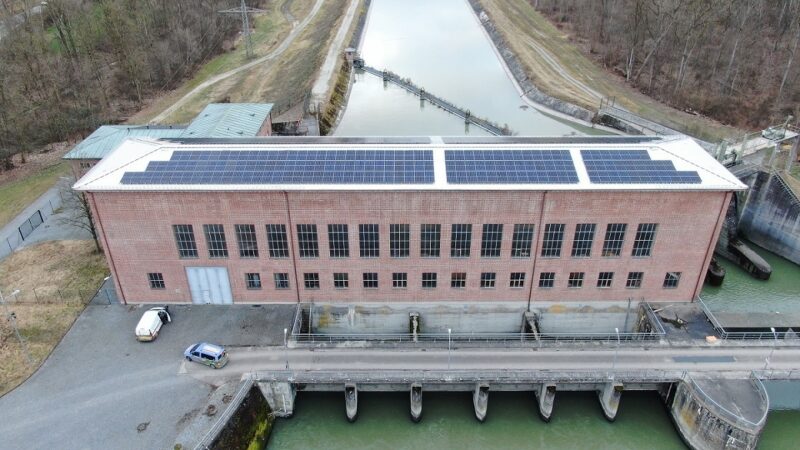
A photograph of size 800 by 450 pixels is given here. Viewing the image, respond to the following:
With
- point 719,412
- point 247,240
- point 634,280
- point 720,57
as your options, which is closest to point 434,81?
point 720,57

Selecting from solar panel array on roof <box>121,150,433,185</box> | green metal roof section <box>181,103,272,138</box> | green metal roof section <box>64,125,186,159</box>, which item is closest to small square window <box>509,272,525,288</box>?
solar panel array on roof <box>121,150,433,185</box>

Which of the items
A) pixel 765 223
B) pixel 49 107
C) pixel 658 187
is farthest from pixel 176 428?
pixel 49 107

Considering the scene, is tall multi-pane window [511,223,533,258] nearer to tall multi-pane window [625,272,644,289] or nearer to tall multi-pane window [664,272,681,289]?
tall multi-pane window [625,272,644,289]

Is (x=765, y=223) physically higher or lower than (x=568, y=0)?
lower

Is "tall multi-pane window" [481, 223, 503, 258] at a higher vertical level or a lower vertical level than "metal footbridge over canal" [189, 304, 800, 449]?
higher

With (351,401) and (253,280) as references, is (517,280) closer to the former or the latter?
(351,401)

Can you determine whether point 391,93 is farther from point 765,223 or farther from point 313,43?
point 765,223

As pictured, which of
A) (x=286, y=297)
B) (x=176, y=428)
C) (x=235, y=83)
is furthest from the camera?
(x=235, y=83)
